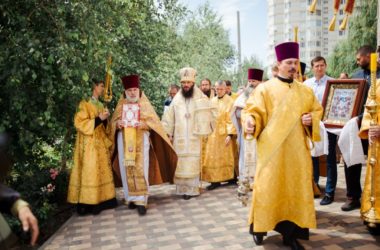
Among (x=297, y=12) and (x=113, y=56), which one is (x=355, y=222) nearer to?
(x=113, y=56)

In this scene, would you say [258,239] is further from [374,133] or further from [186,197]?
[186,197]

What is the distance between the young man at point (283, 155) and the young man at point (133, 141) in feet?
7.59

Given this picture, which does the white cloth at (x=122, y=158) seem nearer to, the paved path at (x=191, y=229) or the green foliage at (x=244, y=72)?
the paved path at (x=191, y=229)

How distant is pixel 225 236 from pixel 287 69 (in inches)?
82.4

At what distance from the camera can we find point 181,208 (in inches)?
238

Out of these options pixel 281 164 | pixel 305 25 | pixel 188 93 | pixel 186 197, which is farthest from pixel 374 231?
pixel 305 25

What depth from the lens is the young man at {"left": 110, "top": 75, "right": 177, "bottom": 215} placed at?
5984mm

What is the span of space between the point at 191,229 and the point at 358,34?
17.9m

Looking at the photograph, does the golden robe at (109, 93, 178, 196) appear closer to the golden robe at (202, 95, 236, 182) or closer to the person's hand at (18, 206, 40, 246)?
the golden robe at (202, 95, 236, 182)

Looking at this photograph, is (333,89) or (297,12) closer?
(333,89)

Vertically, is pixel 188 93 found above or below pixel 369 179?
above

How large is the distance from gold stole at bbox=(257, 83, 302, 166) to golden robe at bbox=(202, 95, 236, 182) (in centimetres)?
319

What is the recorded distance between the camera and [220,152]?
7582mm

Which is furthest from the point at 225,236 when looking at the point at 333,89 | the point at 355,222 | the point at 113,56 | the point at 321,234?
the point at 113,56
